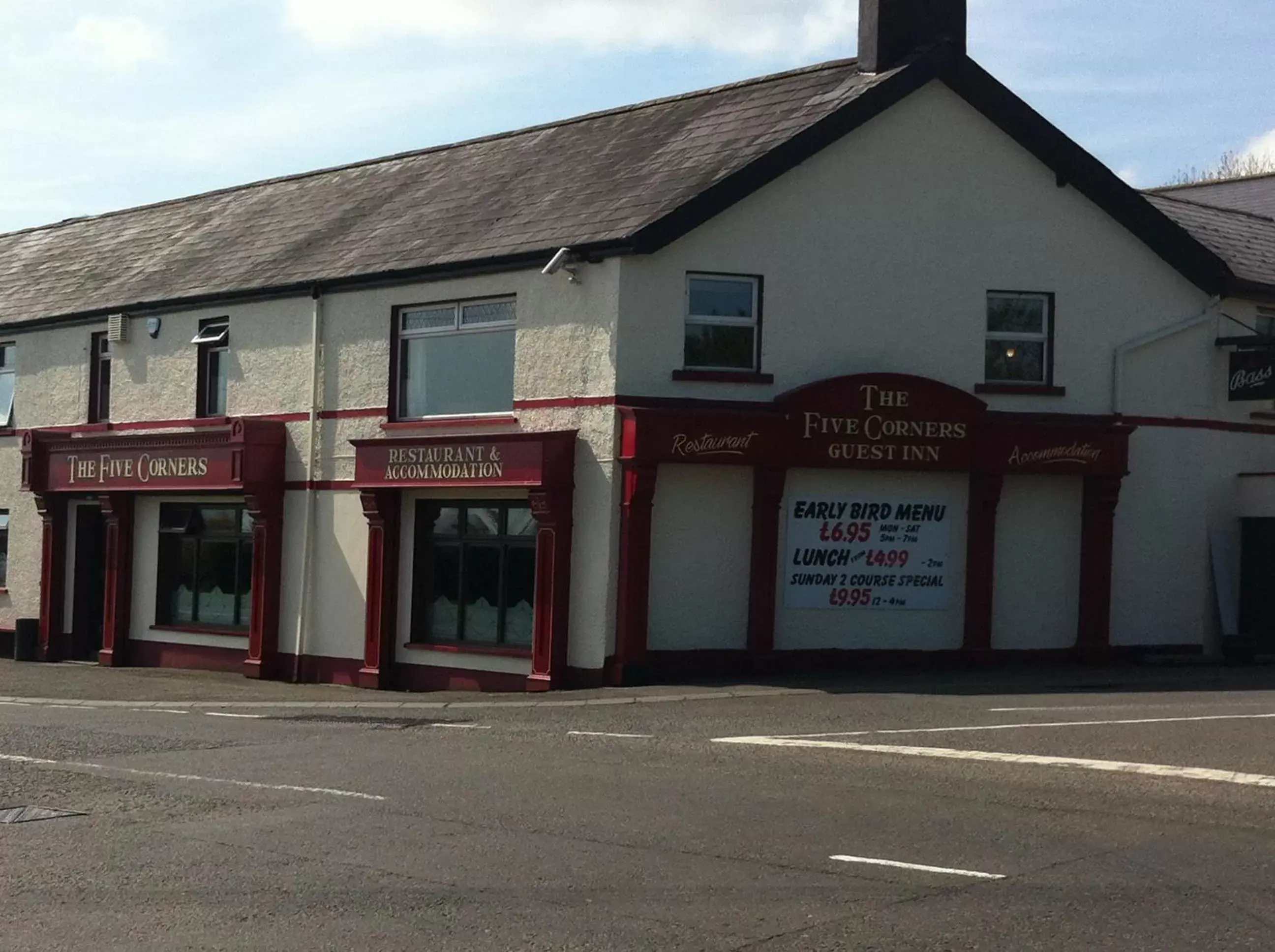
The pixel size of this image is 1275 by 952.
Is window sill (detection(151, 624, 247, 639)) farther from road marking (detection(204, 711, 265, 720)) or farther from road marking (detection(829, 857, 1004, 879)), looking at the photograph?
road marking (detection(829, 857, 1004, 879))

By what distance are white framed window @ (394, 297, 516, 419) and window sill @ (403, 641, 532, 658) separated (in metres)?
3.06

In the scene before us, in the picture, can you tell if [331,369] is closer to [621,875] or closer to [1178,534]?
[1178,534]

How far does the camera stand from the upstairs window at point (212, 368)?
2528 cm

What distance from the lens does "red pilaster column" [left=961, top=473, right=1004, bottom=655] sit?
2067 centimetres

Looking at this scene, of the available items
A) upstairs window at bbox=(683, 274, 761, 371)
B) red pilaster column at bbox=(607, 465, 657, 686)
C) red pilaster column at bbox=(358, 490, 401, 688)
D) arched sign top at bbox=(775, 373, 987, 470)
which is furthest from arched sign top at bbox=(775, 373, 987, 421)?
red pilaster column at bbox=(358, 490, 401, 688)

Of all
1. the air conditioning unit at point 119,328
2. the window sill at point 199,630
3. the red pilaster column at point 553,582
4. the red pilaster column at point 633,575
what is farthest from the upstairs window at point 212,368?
the red pilaster column at point 633,575

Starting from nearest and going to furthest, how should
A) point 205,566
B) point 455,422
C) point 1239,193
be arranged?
point 455,422 < point 205,566 < point 1239,193

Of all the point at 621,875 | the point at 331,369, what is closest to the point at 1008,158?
the point at 331,369

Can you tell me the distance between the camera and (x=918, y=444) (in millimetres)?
20203

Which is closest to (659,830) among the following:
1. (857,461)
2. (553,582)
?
Answer: (553,582)

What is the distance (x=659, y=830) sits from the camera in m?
9.54

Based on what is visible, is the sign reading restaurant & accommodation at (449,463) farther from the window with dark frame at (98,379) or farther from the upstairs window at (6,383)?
the upstairs window at (6,383)

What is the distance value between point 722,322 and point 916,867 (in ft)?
40.6

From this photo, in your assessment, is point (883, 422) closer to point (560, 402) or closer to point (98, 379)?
point (560, 402)
